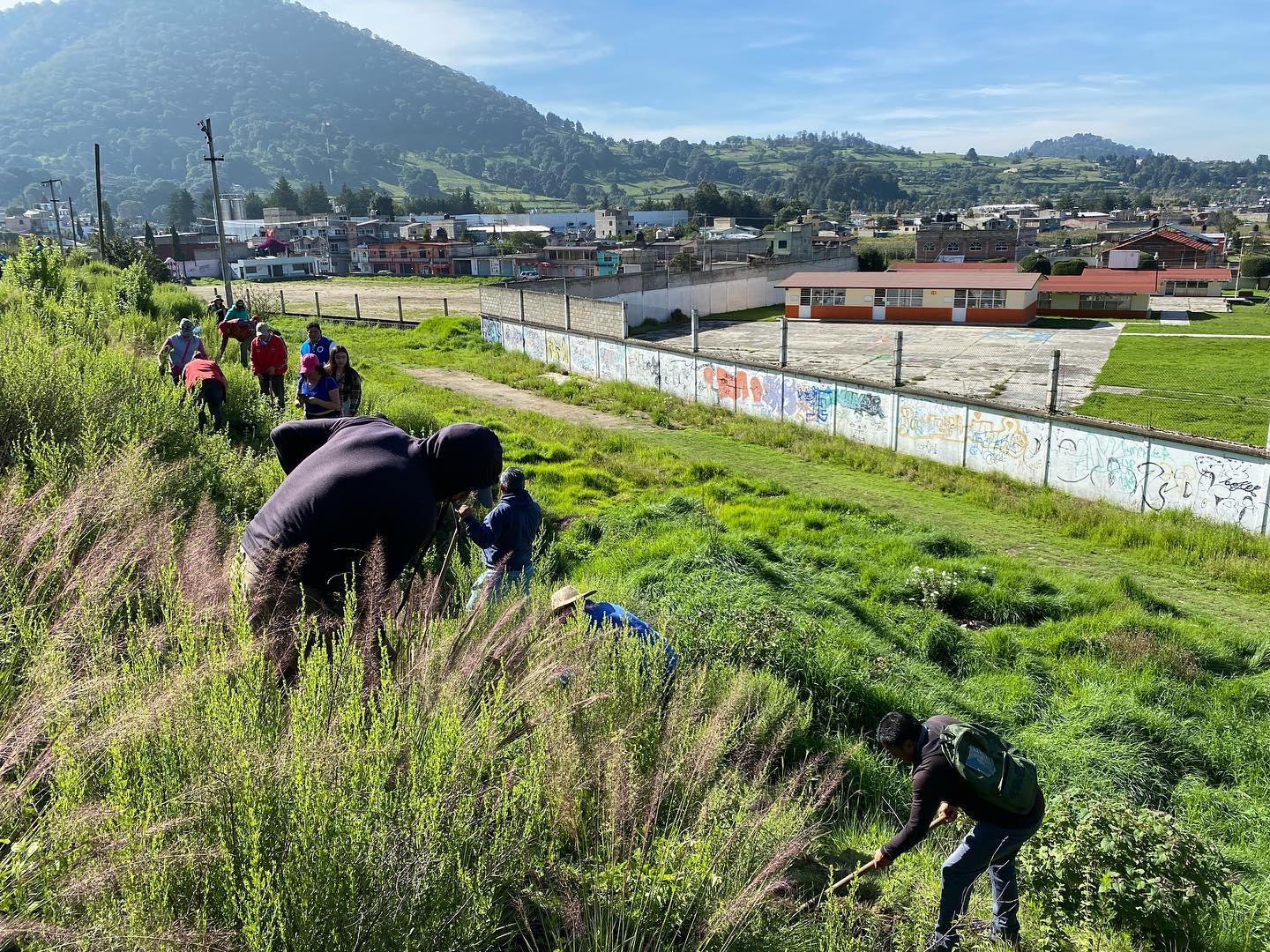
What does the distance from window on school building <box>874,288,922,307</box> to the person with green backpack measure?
47.2 m

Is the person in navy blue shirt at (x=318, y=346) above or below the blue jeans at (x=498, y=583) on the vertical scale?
above

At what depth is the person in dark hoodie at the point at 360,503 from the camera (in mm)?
3311

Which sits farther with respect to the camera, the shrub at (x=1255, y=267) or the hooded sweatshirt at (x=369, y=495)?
the shrub at (x=1255, y=267)

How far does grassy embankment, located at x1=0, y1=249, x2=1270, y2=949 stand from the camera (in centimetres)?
202

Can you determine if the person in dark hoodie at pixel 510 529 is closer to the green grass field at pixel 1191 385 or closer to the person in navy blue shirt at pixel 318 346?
the person in navy blue shirt at pixel 318 346

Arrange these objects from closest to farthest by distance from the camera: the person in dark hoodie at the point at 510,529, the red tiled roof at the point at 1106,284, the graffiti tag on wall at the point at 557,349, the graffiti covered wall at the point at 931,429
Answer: the person in dark hoodie at the point at 510,529
the graffiti covered wall at the point at 931,429
the graffiti tag on wall at the point at 557,349
the red tiled roof at the point at 1106,284

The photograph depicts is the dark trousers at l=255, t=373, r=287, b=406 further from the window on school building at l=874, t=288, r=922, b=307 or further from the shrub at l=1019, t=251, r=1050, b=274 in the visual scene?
the shrub at l=1019, t=251, r=1050, b=274

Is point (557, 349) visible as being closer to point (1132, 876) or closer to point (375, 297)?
point (1132, 876)

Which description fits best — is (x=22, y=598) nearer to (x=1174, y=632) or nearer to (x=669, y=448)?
(x=1174, y=632)

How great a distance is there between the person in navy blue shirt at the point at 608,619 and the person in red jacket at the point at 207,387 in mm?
4348

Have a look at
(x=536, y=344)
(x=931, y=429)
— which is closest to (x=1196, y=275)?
(x=536, y=344)

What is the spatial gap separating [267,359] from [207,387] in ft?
8.64

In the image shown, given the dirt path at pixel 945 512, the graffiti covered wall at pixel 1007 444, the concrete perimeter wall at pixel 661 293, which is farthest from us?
the concrete perimeter wall at pixel 661 293

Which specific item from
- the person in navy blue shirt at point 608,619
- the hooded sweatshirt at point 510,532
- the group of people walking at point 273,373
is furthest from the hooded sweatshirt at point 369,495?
the group of people walking at point 273,373
